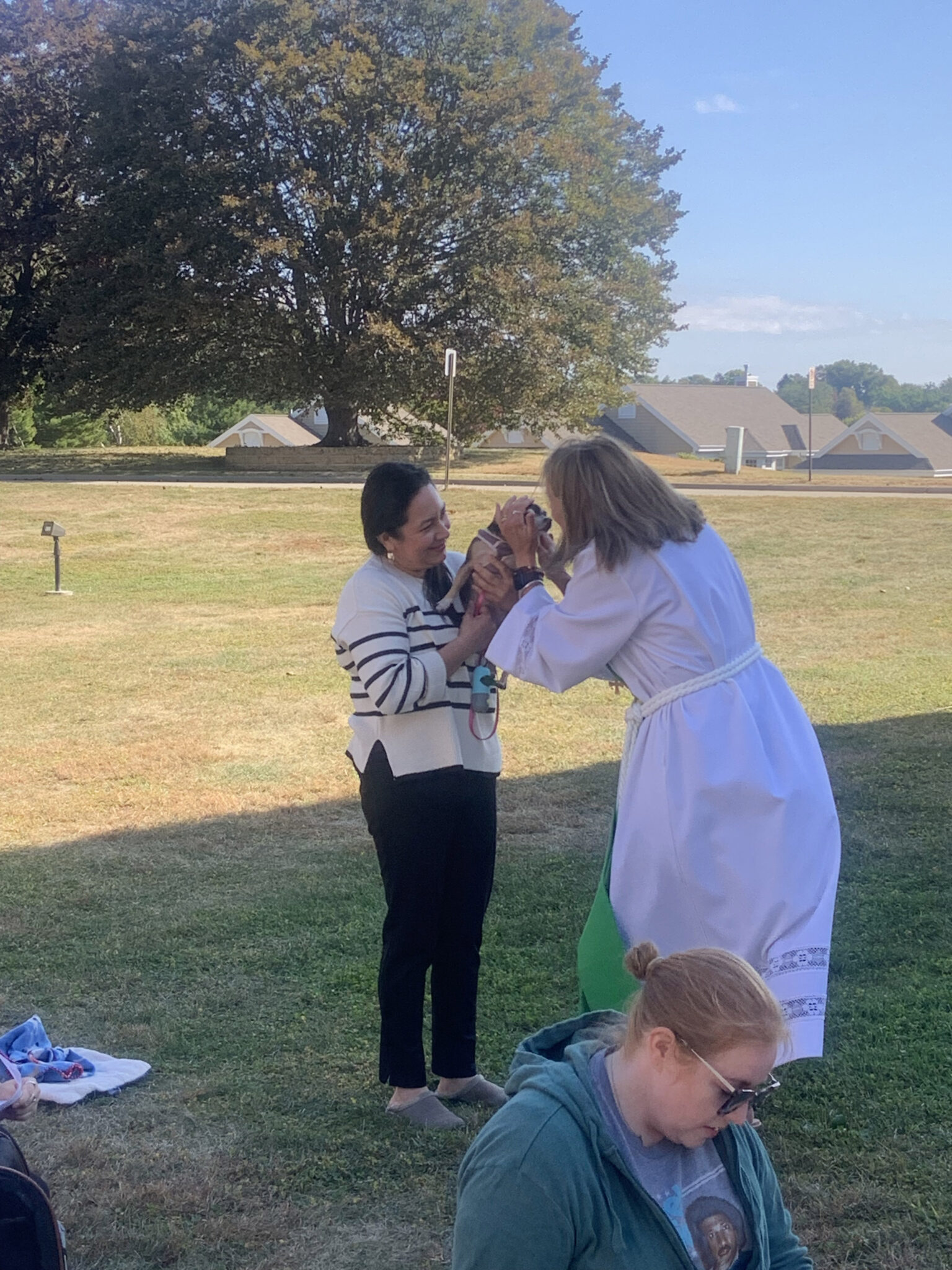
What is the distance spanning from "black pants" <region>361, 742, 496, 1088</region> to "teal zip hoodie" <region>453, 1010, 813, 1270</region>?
1.54m

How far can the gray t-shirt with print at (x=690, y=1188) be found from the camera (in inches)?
66.5

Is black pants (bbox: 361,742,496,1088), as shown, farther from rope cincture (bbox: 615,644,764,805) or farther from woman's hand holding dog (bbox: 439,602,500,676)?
rope cincture (bbox: 615,644,764,805)

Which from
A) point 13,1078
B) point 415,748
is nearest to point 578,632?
point 415,748

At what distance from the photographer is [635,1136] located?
1.69m

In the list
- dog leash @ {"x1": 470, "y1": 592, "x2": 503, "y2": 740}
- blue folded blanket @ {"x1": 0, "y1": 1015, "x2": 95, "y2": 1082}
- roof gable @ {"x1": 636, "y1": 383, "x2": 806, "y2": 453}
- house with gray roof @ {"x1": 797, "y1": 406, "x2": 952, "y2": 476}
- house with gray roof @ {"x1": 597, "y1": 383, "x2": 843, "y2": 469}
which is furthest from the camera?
roof gable @ {"x1": 636, "y1": 383, "x2": 806, "y2": 453}

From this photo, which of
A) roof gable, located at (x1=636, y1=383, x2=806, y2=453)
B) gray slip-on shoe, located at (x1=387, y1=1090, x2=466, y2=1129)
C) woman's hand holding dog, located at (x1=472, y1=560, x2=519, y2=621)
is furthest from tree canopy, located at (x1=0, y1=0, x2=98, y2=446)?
woman's hand holding dog, located at (x1=472, y1=560, x2=519, y2=621)

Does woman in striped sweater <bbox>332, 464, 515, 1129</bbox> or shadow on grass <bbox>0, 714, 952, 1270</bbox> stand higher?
woman in striped sweater <bbox>332, 464, 515, 1129</bbox>

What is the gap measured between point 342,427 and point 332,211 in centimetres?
531

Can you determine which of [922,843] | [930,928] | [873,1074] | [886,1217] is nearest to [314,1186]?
[886,1217]

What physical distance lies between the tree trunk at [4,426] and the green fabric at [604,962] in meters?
38.1

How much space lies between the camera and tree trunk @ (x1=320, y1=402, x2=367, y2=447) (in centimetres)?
3231

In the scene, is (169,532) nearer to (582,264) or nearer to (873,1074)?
(873,1074)

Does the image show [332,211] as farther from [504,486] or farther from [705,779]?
[705,779]

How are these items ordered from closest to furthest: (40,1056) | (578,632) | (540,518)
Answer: (578,632) → (540,518) → (40,1056)
